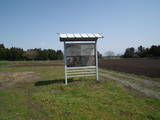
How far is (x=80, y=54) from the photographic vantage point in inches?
285

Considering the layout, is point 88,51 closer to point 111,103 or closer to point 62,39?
point 62,39

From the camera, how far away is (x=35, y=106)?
381 centimetres

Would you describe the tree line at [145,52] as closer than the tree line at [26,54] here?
No

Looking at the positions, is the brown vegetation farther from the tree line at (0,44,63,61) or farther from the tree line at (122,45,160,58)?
the tree line at (0,44,63,61)

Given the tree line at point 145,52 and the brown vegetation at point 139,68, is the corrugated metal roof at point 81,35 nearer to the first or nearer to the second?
the brown vegetation at point 139,68

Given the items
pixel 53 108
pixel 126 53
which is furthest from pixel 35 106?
pixel 126 53

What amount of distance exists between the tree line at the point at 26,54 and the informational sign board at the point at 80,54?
186 ft

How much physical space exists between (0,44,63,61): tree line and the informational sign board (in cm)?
5679

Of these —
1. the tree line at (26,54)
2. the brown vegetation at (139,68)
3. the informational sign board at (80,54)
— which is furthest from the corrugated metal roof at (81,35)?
the tree line at (26,54)

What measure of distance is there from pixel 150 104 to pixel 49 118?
3250 millimetres

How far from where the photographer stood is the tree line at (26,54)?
54.0 meters

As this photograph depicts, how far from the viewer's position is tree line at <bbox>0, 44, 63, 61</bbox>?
5402 centimetres

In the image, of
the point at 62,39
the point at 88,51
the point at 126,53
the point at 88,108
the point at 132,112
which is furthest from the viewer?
the point at 126,53

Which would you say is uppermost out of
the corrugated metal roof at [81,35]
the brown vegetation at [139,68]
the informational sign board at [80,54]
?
the corrugated metal roof at [81,35]
